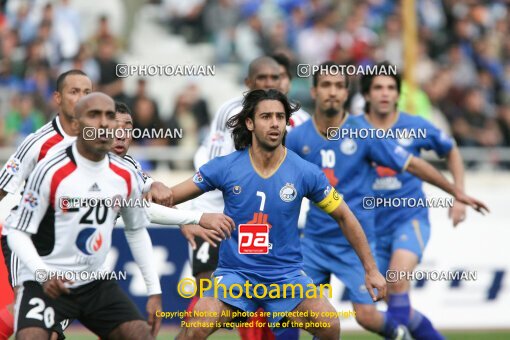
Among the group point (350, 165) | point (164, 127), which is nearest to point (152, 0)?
point (164, 127)

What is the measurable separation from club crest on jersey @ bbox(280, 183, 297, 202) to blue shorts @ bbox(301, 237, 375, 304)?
201 cm

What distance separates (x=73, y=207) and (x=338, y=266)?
3439 millimetres

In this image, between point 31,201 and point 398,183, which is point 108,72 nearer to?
point 398,183

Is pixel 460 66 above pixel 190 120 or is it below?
above

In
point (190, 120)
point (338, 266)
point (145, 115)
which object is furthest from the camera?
point (190, 120)

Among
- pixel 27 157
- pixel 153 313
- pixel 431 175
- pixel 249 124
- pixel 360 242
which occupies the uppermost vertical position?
pixel 431 175

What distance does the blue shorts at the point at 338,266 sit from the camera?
11000 millimetres

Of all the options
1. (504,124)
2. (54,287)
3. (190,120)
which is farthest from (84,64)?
(54,287)

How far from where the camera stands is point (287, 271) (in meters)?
9.27

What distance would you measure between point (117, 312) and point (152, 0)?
13.0 m

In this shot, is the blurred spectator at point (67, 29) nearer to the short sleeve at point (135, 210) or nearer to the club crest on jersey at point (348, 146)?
the club crest on jersey at point (348, 146)

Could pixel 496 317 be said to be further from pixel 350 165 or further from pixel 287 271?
pixel 287 271

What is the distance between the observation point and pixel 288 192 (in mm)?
9203

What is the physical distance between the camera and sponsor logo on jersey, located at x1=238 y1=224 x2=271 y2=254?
916 cm
